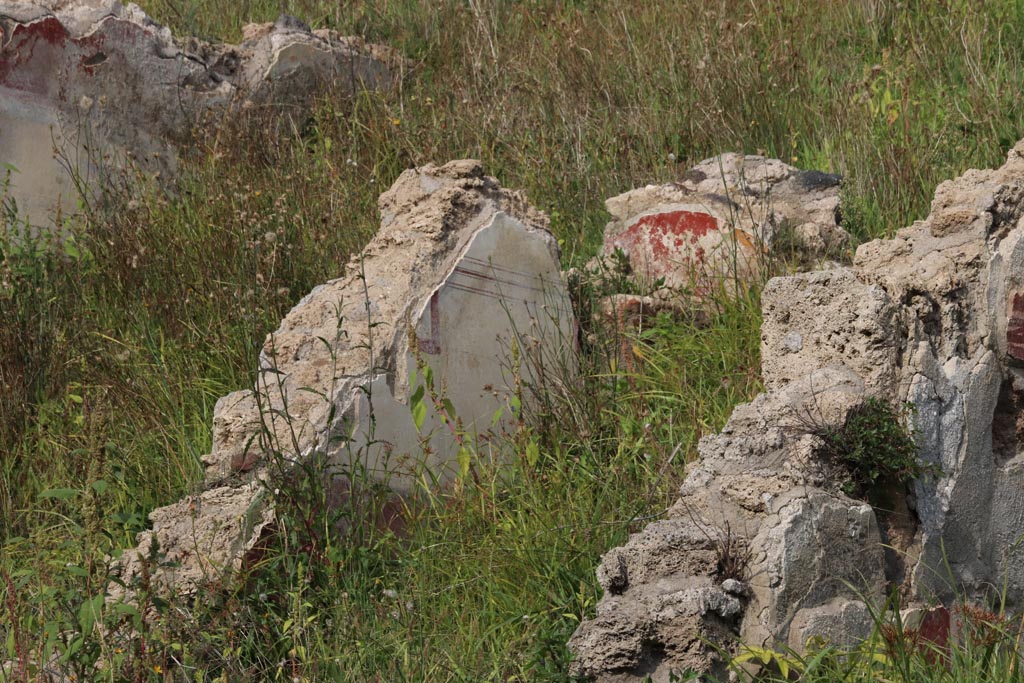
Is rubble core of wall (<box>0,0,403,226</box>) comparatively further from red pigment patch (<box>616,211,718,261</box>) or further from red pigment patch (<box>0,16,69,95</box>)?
red pigment patch (<box>616,211,718,261</box>)

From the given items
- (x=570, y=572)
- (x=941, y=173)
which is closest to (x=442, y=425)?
(x=570, y=572)

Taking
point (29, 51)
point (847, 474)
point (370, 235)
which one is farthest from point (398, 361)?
point (29, 51)

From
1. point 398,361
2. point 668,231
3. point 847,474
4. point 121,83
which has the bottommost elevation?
point 847,474

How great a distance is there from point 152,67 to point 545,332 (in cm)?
352

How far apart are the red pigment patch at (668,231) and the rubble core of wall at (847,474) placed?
4.72 ft

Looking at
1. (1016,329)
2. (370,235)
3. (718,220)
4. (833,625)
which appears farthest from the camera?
(370,235)

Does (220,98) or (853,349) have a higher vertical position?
(220,98)

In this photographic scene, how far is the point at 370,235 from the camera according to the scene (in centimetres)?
565

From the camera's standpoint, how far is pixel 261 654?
11.0 feet

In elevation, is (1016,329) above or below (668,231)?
below

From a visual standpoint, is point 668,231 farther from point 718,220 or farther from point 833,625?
point 833,625

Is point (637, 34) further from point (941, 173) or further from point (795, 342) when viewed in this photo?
point (795, 342)

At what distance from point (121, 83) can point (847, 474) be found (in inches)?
198

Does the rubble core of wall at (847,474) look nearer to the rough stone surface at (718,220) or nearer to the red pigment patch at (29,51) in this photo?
the rough stone surface at (718,220)
